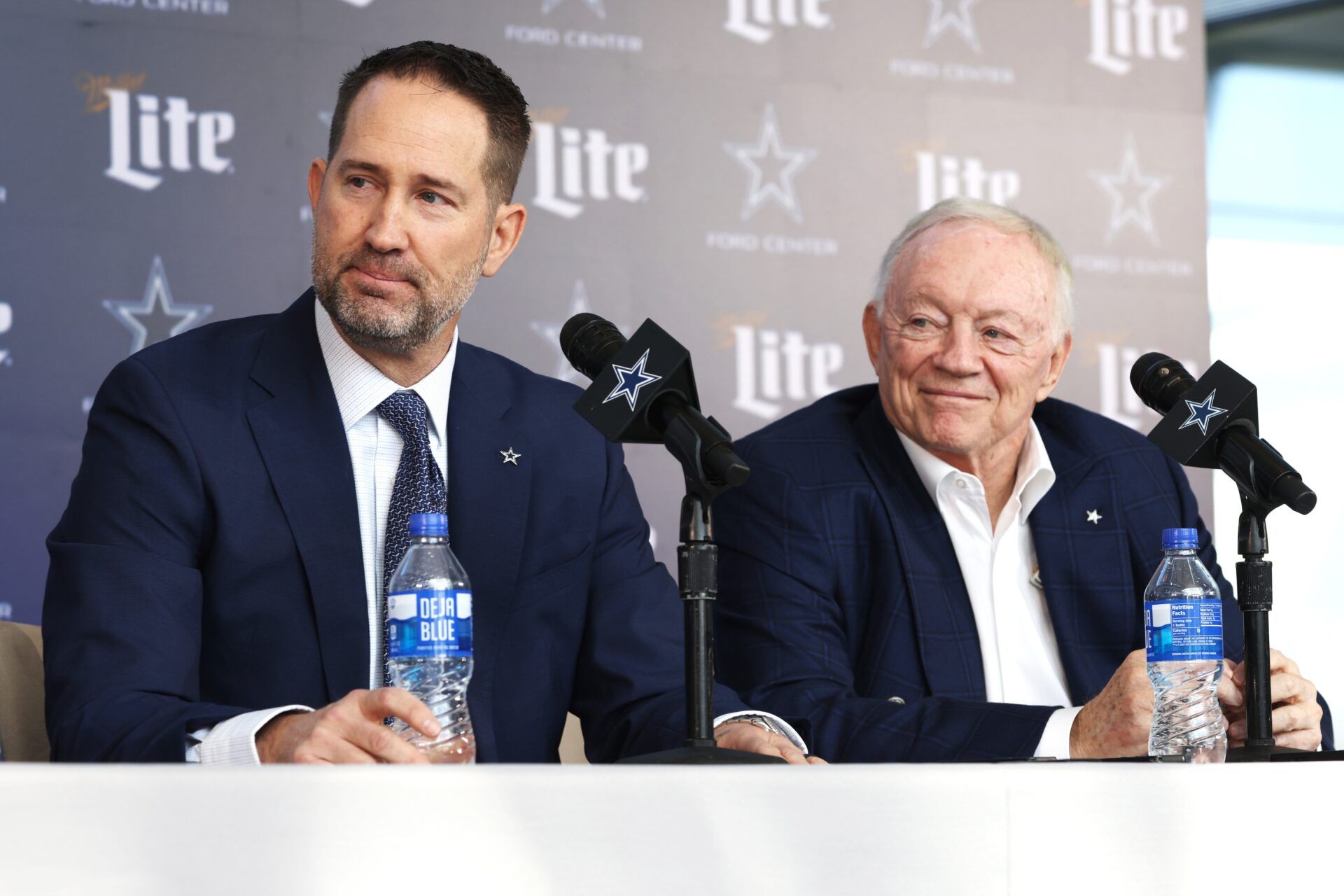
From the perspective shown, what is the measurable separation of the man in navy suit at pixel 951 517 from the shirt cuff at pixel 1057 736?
0.72 feet

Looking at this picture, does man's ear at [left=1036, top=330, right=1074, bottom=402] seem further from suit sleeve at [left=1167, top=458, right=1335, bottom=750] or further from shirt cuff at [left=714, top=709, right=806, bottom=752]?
shirt cuff at [left=714, top=709, right=806, bottom=752]

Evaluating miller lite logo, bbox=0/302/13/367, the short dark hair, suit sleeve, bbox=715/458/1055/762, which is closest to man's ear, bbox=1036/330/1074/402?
suit sleeve, bbox=715/458/1055/762

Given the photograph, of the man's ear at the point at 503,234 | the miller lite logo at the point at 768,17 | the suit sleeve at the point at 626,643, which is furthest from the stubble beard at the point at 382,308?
the miller lite logo at the point at 768,17

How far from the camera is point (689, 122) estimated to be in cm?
400

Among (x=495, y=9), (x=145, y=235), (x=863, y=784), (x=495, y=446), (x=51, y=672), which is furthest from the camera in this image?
(x=495, y=9)

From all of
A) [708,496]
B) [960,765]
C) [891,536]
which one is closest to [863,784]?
[960,765]

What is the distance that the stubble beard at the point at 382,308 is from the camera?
6.61 ft

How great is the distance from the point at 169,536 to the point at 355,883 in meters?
0.88

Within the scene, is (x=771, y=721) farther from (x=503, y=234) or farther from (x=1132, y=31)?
(x=1132, y=31)

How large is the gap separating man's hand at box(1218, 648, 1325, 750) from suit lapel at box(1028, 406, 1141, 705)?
398mm

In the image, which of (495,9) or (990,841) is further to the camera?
(495,9)

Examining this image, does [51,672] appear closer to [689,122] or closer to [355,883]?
[355,883]

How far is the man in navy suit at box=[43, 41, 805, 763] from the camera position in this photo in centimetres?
181

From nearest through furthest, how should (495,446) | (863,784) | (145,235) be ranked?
(863,784) → (495,446) → (145,235)
